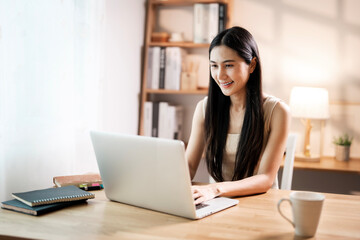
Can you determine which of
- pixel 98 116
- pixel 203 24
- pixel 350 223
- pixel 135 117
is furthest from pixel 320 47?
pixel 350 223

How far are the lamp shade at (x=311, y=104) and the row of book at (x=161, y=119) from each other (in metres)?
0.84

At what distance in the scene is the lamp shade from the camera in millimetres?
2881

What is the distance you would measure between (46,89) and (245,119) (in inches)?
34.0

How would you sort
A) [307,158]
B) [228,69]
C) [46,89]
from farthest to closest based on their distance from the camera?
[307,158] < [46,89] < [228,69]

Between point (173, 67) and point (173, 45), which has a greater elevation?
point (173, 45)

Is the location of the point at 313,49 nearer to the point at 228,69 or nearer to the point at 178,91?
the point at 178,91

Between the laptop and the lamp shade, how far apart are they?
1600 mm

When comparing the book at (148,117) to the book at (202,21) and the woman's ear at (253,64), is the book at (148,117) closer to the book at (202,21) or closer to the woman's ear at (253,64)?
the book at (202,21)

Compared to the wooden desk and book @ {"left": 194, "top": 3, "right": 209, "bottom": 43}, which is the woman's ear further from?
book @ {"left": 194, "top": 3, "right": 209, "bottom": 43}

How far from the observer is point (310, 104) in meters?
2.88

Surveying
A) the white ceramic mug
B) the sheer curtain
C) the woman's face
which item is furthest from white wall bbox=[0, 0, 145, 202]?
the white ceramic mug

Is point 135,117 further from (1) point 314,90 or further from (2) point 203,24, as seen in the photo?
(1) point 314,90

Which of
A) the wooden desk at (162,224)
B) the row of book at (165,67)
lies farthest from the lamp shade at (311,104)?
the wooden desk at (162,224)

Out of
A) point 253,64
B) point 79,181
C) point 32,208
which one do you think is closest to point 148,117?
point 253,64
